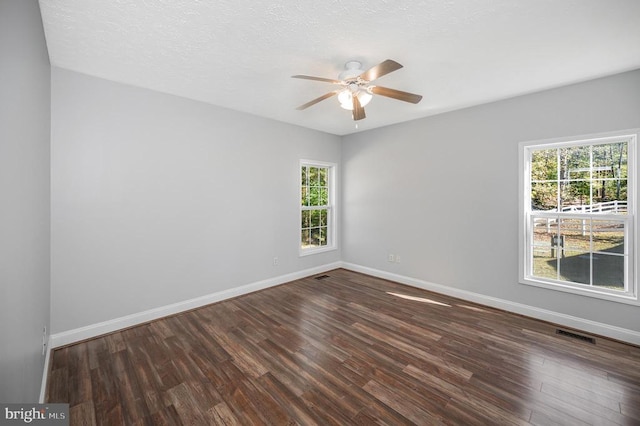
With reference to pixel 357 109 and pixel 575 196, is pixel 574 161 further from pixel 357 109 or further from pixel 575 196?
pixel 357 109

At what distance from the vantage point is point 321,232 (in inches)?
207

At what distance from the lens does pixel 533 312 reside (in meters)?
3.18

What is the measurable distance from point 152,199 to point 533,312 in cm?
475

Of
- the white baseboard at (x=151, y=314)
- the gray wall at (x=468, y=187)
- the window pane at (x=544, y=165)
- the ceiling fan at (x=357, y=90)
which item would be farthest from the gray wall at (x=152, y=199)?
the window pane at (x=544, y=165)

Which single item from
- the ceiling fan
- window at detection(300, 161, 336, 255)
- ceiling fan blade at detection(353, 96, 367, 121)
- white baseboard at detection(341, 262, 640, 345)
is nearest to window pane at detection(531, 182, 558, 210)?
white baseboard at detection(341, 262, 640, 345)

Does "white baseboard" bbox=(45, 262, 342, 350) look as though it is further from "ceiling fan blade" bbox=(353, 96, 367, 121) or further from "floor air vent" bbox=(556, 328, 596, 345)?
"floor air vent" bbox=(556, 328, 596, 345)

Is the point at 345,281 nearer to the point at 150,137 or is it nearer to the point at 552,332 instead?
the point at 552,332

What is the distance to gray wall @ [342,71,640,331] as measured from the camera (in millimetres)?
2814

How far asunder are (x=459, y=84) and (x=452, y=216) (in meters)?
1.80

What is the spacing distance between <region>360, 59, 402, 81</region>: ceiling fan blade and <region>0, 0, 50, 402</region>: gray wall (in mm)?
1985

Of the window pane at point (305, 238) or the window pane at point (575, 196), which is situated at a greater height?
the window pane at point (575, 196)

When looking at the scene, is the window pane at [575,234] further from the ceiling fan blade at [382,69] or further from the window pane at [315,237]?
the window pane at [315,237]

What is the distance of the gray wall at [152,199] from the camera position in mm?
2582

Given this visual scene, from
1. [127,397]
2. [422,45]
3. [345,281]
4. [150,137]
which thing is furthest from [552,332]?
[150,137]
